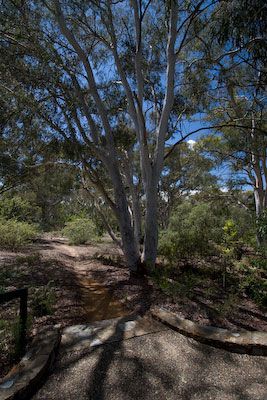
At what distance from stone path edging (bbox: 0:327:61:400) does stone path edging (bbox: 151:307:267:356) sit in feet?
5.00

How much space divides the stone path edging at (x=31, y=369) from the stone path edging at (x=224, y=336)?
5.00ft

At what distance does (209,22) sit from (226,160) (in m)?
7.52

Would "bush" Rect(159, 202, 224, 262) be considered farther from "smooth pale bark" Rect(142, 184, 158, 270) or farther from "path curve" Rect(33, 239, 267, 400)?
"path curve" Rect(33, 239, 267, 400)

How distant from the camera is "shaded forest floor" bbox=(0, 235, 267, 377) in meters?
3.85

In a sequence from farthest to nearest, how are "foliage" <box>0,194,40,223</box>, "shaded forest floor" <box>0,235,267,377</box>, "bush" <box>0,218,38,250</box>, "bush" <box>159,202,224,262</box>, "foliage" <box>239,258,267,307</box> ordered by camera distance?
"foliage" <box>0,194,40,223</box>
"bush" <box>0,218,38,250</box>
"bush" <box>159,202,224,262</box>
"foliage" <box>239,258,267,307</box>
"shaded forest floor" <box>0,235,267,377</box>

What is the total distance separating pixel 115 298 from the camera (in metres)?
5.18

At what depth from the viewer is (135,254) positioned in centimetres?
625

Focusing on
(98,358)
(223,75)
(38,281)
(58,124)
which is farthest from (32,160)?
(98,358)

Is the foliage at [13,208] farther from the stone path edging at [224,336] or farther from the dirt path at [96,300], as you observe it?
the stone path edging at [224,336]

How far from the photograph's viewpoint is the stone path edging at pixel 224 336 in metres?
3.14

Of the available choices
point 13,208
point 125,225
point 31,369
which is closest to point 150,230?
point 125,225

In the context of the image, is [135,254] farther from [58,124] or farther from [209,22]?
[209,22]

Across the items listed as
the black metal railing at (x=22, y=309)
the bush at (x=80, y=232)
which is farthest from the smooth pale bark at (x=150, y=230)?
the bush at (x=80, y=232)

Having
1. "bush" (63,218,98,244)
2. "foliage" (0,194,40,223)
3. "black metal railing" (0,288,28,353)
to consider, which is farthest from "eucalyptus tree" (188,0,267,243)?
"foliage" (0,194,40,223)
